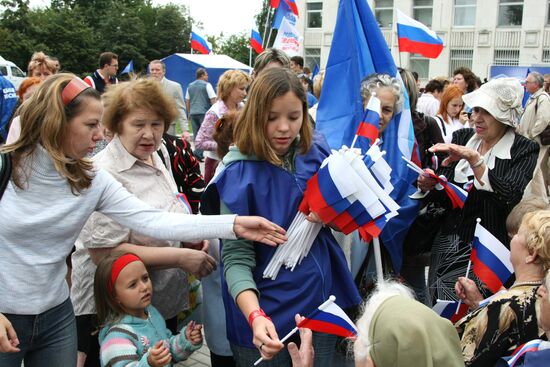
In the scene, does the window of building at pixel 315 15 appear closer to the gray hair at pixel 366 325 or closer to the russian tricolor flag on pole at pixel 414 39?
the russian tricolor flag on pole at pixel 414 39

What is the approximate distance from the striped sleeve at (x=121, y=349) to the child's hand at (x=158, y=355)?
0.14ft

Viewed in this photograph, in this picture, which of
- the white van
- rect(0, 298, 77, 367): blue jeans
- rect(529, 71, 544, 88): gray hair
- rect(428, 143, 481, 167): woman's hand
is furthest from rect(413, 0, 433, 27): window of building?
rect(0, 298, 77, 367): blue jeans

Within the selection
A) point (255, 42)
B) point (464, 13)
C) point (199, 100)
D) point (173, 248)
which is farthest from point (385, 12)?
point (173, 248)

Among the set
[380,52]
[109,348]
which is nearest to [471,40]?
[380,52]

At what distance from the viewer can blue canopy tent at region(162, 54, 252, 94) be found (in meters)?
24.0

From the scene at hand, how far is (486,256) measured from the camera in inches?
123

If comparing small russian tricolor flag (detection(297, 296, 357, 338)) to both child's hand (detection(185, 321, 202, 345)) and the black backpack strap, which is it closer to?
child's hand (detection(185, 321, 202, 345))

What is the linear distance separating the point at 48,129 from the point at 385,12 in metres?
36.0

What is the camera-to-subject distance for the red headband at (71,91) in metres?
2.39

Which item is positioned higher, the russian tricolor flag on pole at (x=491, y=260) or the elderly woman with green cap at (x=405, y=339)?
the elderly woman with green cap at (x=405, y=339)

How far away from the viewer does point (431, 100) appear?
8.91 m

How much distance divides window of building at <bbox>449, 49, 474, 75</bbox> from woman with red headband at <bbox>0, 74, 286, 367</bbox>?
1308 inches

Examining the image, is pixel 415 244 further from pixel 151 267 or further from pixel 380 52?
pixel 151 267

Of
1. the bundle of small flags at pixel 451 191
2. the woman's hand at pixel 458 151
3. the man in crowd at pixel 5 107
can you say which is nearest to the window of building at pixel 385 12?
the man in crowd at pixel 5 107
